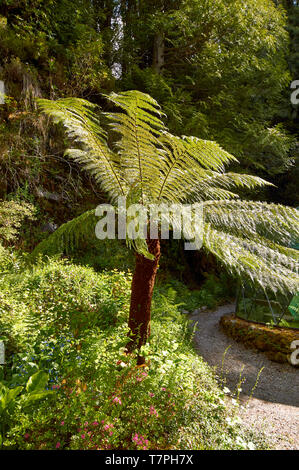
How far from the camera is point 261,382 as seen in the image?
4.36 m

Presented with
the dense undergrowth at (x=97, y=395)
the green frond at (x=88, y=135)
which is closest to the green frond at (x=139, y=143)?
the green frond at (x=88, y=135)

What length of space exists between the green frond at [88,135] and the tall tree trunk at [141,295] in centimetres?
76

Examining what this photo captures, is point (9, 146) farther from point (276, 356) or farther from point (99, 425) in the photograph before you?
point (276, 356)

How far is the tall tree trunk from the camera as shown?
2.64 meters

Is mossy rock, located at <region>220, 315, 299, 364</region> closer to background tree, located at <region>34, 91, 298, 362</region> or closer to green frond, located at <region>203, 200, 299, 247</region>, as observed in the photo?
background tree, located at <region>34, 91, 298, 362</region>

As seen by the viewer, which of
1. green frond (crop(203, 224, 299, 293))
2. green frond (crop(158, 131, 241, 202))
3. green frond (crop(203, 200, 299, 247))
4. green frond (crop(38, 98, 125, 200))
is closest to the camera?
green frond (crop(203, 224, 299, 293))

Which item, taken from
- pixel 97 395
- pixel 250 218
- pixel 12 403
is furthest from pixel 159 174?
pixel 12 403

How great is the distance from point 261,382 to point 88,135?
4.38 metres

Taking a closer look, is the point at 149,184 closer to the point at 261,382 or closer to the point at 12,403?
the point at 12,403

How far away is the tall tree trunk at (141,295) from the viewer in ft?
8.66

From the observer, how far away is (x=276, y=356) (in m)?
5.14

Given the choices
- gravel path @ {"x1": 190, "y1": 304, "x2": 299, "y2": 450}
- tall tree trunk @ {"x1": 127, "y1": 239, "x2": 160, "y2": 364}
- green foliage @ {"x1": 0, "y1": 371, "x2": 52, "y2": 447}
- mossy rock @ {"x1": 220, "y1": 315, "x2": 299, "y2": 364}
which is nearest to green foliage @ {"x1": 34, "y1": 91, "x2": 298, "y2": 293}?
tall tree trunk @ {"x1": 127, "y1": 239, "x2": 160, "y2": 364}

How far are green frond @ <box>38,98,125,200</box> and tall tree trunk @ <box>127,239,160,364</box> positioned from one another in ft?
2.50

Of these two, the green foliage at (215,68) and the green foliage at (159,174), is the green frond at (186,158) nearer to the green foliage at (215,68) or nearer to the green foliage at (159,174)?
the green foliage at (159,174)
